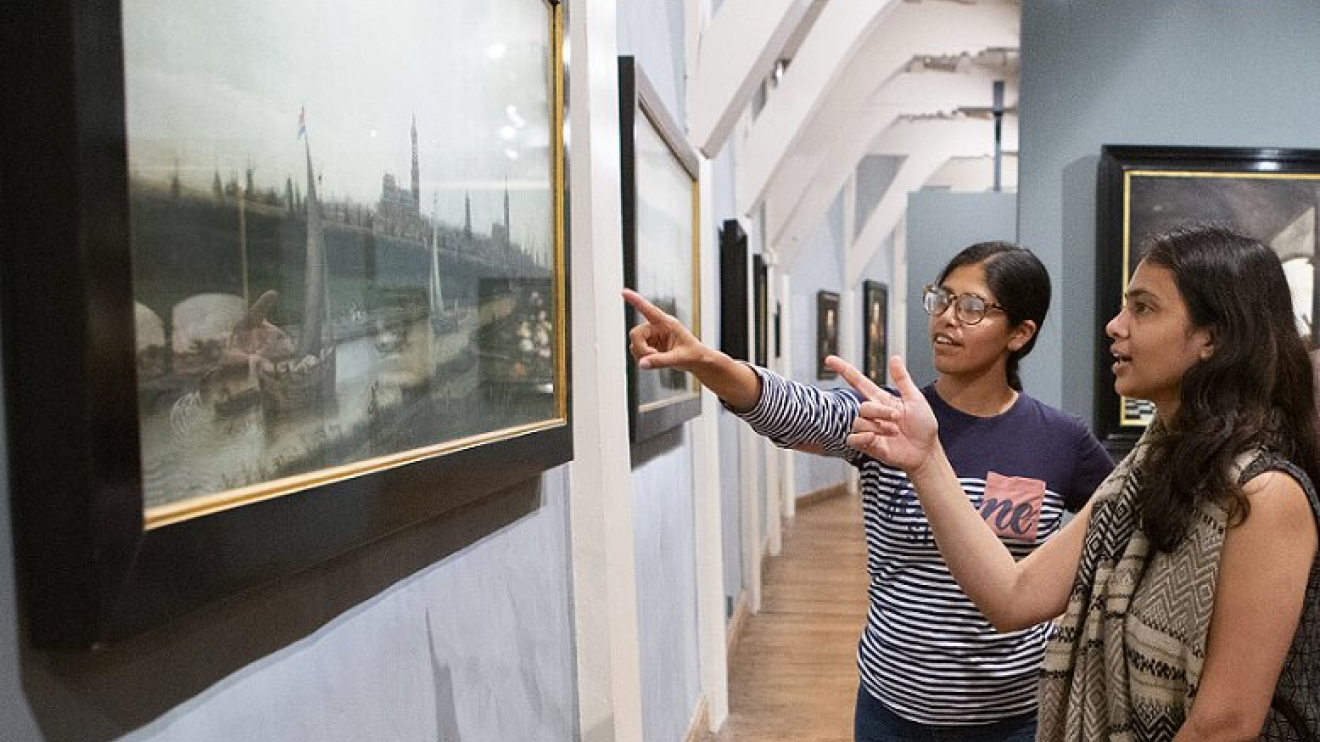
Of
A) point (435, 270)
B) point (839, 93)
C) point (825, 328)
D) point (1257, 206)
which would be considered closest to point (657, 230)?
point (435, 270)

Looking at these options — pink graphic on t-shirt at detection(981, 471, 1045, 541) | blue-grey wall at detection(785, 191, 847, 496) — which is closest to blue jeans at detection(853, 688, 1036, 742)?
pink graphic on t-shirt at detection(981, 471, 1045, 541)

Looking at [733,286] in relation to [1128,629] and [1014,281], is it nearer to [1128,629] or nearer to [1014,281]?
[1014,281]

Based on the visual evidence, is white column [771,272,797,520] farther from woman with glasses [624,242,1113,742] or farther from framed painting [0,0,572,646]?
framed painting [0,0,572,646]

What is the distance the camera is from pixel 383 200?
1284mm

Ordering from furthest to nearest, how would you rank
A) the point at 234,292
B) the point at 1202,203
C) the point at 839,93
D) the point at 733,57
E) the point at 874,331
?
the point at 874,331, the point at 839,93, the point at 1202,203, the point at 733,57, the point at 234,292

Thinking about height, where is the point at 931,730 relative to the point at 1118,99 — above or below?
below

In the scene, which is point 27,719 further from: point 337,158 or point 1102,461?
point 1102,461

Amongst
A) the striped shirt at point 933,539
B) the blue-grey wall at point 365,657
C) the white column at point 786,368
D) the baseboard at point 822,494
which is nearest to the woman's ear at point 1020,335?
the striped shirt at point 933,539

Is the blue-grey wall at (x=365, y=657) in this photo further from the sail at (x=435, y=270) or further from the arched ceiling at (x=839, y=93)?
the arched ceiling at (x=839, y=93)

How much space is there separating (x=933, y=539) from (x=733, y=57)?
242 cm

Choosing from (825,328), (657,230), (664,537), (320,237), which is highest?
(657,230)

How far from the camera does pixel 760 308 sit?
8.22 meters

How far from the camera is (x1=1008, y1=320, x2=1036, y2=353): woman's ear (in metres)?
2.15

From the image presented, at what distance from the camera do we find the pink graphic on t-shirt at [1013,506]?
6.63 ft
